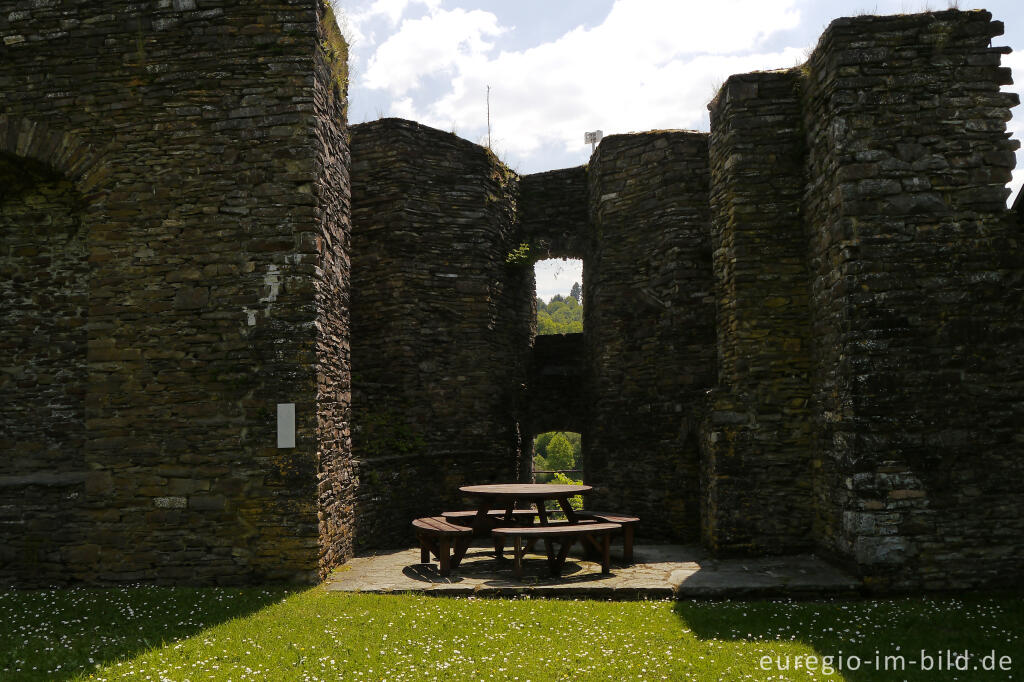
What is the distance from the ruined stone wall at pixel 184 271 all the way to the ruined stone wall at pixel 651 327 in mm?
4910

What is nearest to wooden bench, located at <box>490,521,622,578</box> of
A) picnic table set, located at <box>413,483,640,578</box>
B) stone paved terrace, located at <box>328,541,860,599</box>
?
picnic table set, located at <box>413,483,640,578</box>

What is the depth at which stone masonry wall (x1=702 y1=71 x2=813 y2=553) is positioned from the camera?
7.74m

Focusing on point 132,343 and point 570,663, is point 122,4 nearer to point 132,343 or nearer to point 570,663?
point 132,343

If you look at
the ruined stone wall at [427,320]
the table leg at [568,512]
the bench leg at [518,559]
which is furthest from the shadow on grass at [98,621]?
the ruined stone wall at [427,320]

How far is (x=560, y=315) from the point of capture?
54.9m

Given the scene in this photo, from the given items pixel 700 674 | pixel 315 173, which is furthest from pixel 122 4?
pixel 700 674

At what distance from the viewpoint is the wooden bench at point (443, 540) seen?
7.30 m

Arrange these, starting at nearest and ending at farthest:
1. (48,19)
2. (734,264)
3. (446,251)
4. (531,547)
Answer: (48,19)
(734,264)
(531,547)
(446,251)

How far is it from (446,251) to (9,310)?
18.9 ft

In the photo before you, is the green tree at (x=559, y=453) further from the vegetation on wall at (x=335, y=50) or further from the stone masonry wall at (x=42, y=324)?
the stone masonry wall at (x=42, y=324)

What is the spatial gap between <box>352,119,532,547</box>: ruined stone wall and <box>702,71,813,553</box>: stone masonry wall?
405 cm

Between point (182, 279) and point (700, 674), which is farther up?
point (182, 279)

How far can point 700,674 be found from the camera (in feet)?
15.2

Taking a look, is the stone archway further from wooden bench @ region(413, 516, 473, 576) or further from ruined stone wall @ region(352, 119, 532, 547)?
wooden bench @ region(413, 516, 473, 576)
